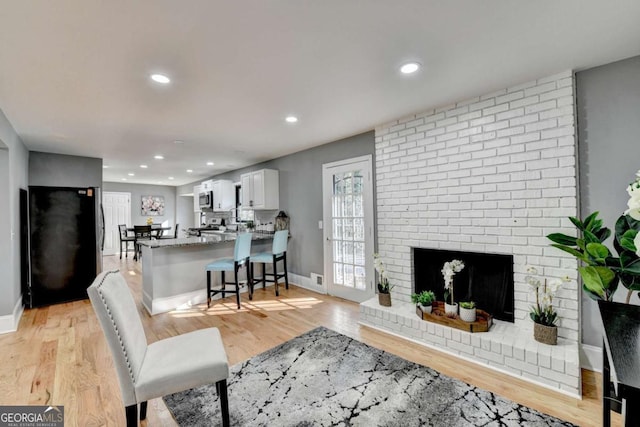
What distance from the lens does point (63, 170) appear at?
16.0 ft

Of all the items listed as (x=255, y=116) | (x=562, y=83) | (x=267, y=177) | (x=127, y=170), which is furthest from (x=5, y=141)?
(x=562, y=83)

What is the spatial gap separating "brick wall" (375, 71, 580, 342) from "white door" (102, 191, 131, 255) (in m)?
9.34

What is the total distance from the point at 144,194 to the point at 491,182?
1049 centimetres

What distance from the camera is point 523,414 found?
179 cm

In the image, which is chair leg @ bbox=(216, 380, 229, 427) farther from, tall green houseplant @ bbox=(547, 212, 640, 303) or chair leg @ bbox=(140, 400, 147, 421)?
tall green houseplant @ bbox=(547, 212, 640, 303)

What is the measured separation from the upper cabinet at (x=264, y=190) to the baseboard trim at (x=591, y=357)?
4548 mm

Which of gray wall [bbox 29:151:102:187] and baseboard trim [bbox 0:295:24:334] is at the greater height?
gray wall [bbox 29:151:102:187]

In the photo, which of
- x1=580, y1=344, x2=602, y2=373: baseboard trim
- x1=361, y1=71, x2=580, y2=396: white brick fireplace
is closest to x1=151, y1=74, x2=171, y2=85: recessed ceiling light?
x1=361, y1=71, x2=580, y2=396: white brick fireplace

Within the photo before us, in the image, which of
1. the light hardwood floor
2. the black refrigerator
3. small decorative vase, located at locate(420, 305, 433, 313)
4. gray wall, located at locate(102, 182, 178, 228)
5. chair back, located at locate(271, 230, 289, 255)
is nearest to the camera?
the light hardwood floor

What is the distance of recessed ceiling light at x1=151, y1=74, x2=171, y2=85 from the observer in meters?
2.20

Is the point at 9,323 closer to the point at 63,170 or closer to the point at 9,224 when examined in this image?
the point at 9,224

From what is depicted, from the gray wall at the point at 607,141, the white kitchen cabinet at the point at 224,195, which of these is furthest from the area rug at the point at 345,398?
the white kitchen cabinet at the point at 224,195

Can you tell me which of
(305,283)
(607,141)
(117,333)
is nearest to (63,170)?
(305,283)

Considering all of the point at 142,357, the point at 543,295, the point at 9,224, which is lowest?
the point at 142,357
